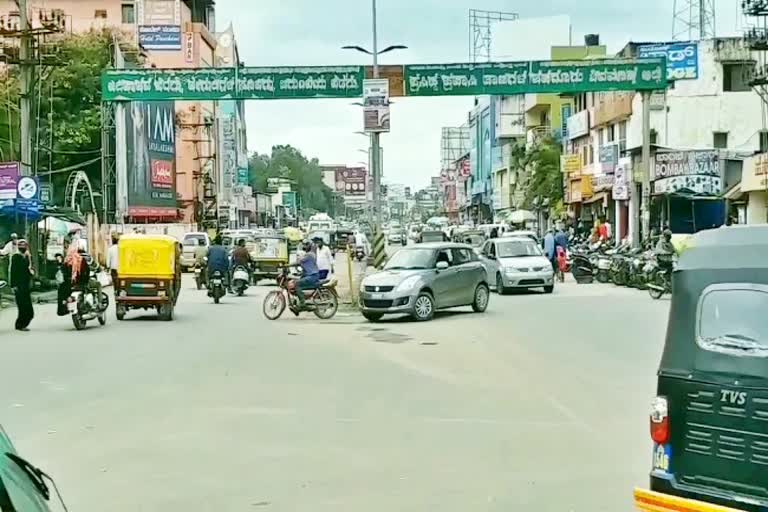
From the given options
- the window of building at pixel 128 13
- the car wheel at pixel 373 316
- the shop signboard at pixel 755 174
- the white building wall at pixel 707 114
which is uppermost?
the window of building at pixel 128 13

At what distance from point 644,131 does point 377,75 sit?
942cm

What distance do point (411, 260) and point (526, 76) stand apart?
13.2m

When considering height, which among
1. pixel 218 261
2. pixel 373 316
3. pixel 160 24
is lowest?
pixel 373 316

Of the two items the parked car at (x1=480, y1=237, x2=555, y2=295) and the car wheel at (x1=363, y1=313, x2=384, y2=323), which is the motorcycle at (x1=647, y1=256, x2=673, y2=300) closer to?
the parked car at (x1=480, y1=237, x2=555, y2=295)

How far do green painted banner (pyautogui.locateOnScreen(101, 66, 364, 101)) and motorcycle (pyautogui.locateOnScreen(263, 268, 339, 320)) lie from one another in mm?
12243

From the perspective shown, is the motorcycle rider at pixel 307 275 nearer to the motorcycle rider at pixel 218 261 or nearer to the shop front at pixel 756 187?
the motorcycle rider at pixel 218 261

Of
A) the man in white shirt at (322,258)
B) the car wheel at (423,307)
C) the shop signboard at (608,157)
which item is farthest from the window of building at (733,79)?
the car wheel at (423,307)

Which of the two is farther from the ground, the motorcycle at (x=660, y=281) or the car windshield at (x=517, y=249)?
the car windshield at (x=517, y=249)

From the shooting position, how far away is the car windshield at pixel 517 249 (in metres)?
31.8

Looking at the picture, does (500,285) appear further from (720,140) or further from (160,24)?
(160,24)

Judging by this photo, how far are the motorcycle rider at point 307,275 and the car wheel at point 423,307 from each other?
2495mm

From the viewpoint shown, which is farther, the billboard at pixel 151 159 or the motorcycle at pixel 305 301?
the billboard at pixel 151 159

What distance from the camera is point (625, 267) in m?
32.5

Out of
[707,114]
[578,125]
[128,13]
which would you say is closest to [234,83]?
[707,114]
